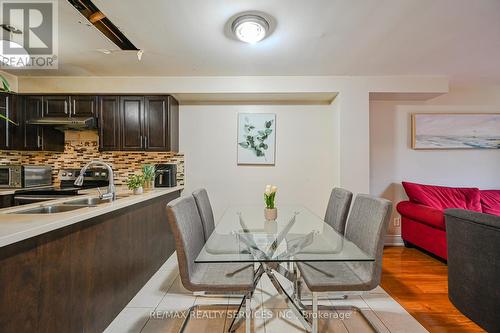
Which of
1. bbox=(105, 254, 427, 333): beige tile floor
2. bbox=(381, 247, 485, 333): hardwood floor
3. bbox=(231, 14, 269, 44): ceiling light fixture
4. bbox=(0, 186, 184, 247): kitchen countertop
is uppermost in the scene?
bbox=(231, 14, 269, 44): ceiling light fixture

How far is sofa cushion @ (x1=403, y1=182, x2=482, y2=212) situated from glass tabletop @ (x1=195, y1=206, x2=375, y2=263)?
191cm

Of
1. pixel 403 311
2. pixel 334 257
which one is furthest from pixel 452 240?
pixel 403 311

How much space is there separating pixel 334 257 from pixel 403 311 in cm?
117

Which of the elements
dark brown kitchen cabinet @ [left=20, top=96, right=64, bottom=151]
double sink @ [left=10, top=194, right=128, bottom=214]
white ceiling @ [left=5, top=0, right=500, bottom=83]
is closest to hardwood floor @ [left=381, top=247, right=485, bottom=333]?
white ceiling @ [left=5, top=0, right=500, bottom=83]

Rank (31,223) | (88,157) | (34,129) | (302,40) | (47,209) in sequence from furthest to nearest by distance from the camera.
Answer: (88,157)
(34,129)
(302,40)
(47,209)
(31,223)

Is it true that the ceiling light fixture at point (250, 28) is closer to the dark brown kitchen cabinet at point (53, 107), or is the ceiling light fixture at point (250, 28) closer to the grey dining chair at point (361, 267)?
the grey dining chair at point (361, 267)

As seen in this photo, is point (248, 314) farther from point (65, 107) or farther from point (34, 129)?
point (34, 129)

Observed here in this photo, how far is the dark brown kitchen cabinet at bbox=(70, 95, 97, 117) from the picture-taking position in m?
3.08

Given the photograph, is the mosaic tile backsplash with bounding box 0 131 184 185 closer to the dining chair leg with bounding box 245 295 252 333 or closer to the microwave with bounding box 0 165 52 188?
the microwave with bounding box 0 165 52 188

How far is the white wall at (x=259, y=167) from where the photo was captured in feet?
11.4

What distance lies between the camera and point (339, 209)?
84.4 inches

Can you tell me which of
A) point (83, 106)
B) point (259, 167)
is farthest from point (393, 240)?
point (83, 106)

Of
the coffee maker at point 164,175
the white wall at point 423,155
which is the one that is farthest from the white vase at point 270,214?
the white wall at point 423,155

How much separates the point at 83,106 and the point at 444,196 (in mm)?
4929
